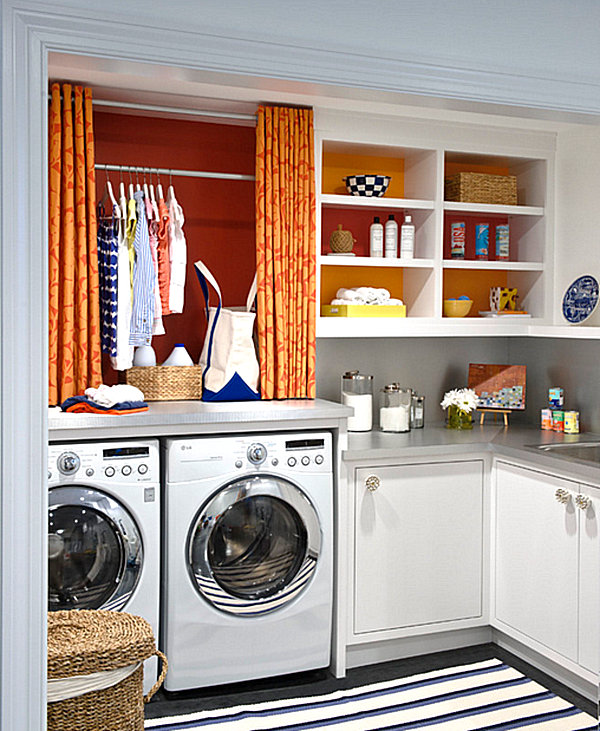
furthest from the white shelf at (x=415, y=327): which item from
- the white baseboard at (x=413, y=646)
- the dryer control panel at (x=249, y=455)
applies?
the white baseboard at (x=413, y=646)

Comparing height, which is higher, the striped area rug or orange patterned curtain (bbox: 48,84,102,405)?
orange patterned curtain (bbox: 48,84,102,405)

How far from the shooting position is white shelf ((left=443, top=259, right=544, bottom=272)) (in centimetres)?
386

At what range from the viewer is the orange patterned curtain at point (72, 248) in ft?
10.6

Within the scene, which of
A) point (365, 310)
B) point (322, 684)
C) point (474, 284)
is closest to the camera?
point (322, 684)

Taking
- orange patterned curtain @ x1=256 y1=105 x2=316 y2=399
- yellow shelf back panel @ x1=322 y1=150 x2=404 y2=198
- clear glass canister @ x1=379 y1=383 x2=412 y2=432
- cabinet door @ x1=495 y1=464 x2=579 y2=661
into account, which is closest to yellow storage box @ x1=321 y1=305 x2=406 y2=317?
orange patterned curtain @ x1=256 y1=105 x2=316 y2=399

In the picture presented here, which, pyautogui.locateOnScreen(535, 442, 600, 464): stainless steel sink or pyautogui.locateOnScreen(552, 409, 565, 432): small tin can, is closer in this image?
pyautogui.locateOnScreen(535, 442, 600, 464): stainless steel sink

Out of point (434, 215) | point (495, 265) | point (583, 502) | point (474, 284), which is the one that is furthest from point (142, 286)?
point (583, 502)

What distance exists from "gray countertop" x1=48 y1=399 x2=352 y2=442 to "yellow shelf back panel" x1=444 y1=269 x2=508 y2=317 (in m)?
1.13

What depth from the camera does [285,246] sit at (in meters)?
3.56

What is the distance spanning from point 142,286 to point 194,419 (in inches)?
25.2

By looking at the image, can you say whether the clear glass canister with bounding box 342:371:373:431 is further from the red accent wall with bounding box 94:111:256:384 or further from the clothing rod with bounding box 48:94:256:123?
the clothing rod with bounding box 48:94:256:123

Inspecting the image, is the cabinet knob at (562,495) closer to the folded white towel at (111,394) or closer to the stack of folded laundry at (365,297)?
the stack of folded laundry at (365,297)

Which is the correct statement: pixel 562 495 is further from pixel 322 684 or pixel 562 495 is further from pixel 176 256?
pixel 176 256

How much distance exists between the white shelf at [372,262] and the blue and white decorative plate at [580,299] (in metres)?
0.68
